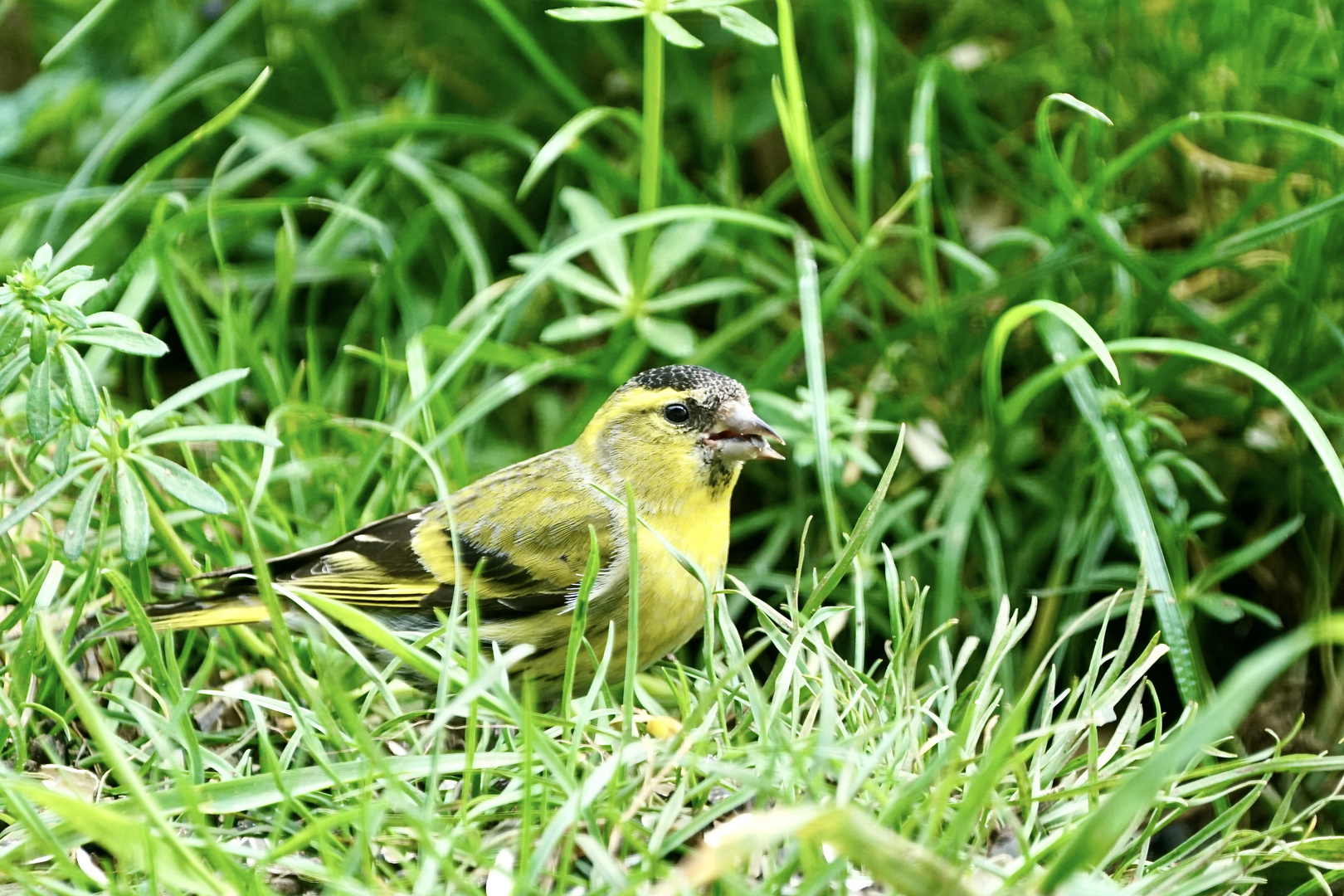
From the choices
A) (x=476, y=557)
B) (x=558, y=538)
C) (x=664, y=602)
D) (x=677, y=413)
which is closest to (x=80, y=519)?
(x=476, y=557)

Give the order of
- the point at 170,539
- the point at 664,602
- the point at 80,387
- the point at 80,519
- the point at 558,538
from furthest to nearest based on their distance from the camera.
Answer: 1. the point at 558,538
2. the point at 170,539
3. the point at 664,602
4. the point at 80,519
5. the point at 80,387

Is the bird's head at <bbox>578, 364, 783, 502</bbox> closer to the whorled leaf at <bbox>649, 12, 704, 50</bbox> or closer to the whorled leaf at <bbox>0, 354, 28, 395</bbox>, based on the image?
the whorled leaf at <bbox>649, 12, 704, 50</bbox>

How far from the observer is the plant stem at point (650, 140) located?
3375 millimetres

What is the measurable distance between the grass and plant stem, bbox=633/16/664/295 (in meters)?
0.02

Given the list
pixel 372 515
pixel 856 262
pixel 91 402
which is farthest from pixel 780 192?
pixel 91 402


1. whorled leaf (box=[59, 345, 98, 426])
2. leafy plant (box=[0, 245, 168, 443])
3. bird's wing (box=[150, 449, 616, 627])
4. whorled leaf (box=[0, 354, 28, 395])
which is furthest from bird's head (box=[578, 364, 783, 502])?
whorled leaf (box=[0, 354, 28, 395])

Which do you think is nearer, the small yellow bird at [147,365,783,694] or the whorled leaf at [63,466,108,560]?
the whorled leaf at [63,466,108,560]

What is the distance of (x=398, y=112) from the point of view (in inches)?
177

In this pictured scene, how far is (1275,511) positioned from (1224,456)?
21 centimetres

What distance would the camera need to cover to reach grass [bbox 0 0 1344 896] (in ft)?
6.84

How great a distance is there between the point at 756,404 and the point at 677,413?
697 mm

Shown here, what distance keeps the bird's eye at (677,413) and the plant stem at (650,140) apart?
74 cm

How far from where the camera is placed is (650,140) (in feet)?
11.9

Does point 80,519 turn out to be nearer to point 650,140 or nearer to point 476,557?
point 476,557
